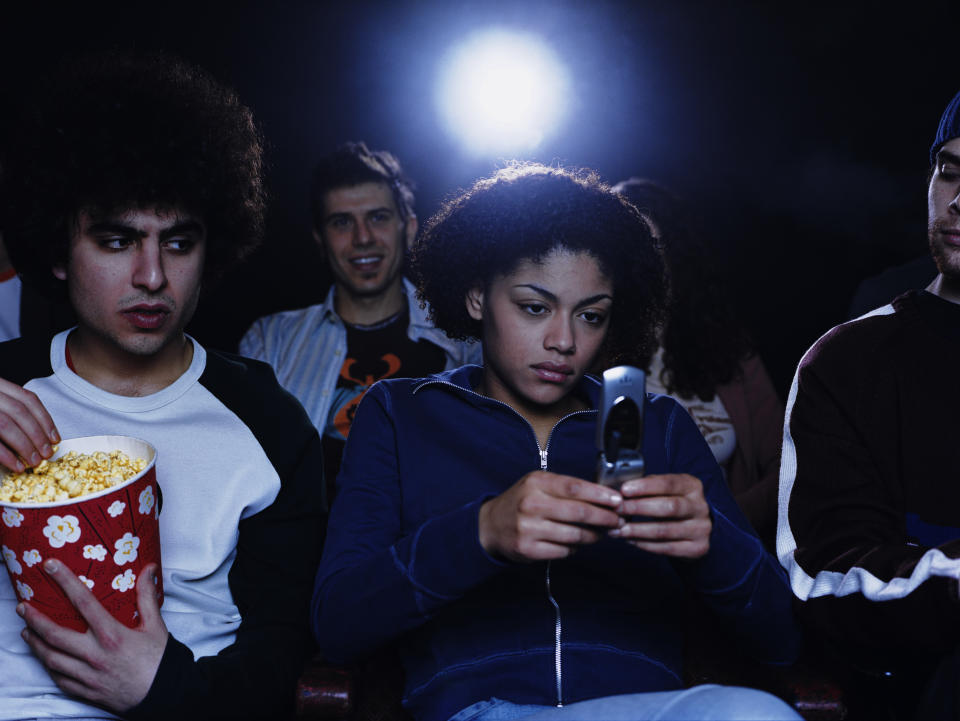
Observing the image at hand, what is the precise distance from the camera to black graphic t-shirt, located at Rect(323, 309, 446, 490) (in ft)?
9.87

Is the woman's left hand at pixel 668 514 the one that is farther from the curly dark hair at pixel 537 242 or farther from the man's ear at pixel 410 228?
the man's ear at pixel 410 228

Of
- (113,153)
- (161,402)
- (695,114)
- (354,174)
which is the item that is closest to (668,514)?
(161,402)

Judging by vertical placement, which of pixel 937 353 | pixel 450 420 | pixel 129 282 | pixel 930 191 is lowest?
pixel 450 420

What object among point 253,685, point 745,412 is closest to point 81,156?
point 253,685

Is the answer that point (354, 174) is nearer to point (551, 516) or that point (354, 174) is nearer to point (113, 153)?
point (113, 153)

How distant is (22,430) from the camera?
1368mm

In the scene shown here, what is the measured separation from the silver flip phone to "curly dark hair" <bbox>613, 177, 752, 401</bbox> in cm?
166

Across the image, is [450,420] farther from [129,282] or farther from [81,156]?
[81,156]

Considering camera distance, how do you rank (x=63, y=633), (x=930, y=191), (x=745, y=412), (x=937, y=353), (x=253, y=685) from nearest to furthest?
(x=63, y=633)
(x=253, y=685)
(x=937, y=353)
(x=930, y=191)
(x=745, y=412)

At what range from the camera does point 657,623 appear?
1596mm

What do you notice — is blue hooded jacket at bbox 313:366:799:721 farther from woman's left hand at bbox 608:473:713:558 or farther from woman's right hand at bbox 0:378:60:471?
woman's right hand at bbox 0:378:60:471

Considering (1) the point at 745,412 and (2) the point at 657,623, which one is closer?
(2) the point at 657,623

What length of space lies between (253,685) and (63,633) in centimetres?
35

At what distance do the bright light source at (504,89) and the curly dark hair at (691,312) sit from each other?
45.8 inches
